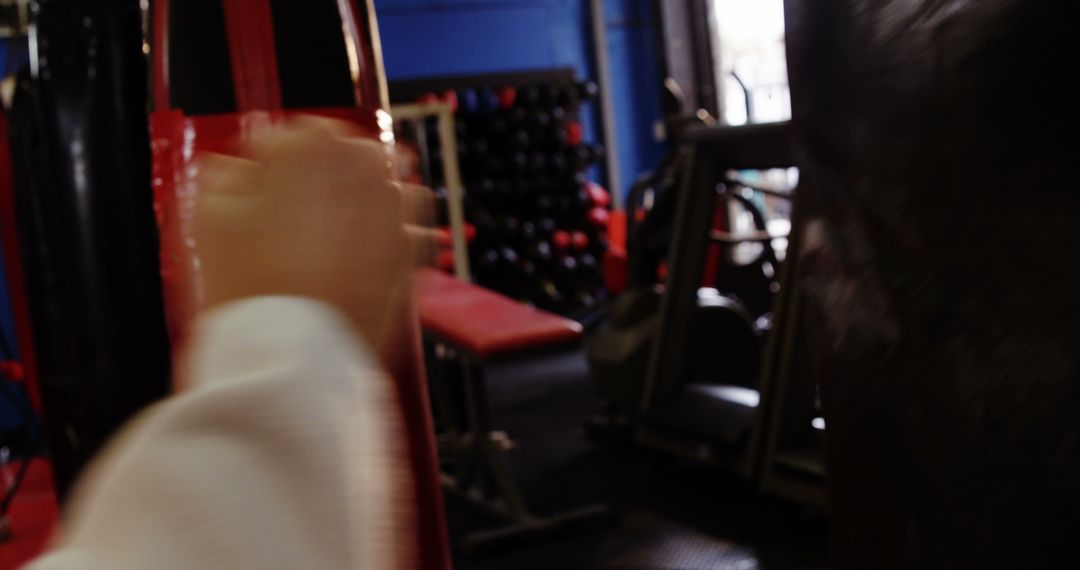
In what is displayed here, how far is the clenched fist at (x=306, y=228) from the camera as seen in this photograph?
0.60 metres

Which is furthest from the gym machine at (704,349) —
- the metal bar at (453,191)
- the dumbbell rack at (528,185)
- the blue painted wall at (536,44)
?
the blue painted wall at (536,44)

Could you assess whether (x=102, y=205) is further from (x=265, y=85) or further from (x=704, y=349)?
(x=704, y=349)

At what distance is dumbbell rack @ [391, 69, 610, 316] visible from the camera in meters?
6.64

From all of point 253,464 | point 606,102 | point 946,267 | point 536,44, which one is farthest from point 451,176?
point 253,464

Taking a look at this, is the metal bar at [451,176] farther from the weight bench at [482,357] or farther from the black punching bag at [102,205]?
the black punching bag at [102,205]

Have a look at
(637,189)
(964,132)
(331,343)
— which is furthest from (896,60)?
(637,189)

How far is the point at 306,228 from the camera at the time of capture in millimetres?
611

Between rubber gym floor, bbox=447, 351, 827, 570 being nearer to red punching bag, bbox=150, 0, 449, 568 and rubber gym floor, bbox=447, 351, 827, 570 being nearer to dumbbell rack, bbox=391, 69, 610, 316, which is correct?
red punching bag, bbox=150, 0, 449, 568

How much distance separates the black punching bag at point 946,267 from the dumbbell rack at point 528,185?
5546 millimetres

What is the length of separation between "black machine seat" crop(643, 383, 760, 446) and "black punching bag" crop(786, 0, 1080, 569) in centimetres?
251

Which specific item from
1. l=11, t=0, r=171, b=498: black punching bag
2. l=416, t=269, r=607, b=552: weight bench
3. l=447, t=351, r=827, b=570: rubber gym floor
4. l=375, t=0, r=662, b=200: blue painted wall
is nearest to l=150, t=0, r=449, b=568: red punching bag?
l=11, t=0, r=171, b=498: black punching bag

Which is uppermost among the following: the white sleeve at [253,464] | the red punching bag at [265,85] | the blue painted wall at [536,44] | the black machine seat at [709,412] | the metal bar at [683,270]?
the blue painted wall at [536,44]

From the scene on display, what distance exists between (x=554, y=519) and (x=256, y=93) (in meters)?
2.23

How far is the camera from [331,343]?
1.91 feet
